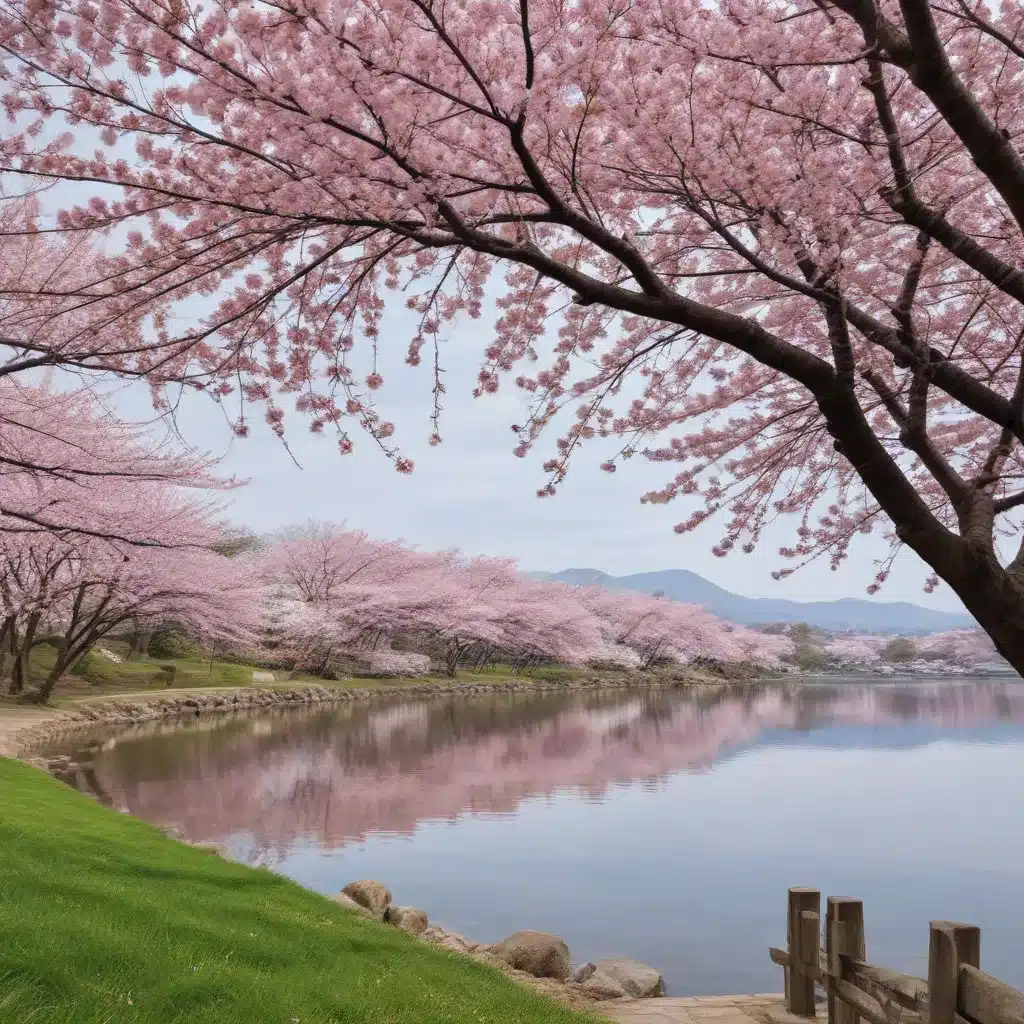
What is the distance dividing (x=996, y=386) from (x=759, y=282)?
189cm

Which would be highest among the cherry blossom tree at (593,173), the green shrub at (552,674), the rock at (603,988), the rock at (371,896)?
the cherry blossom tree at (593,173)

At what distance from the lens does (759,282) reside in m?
6.47

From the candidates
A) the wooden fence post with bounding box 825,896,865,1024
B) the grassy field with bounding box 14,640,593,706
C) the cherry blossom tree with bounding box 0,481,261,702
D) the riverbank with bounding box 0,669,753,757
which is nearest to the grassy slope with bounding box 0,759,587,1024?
the wooden fence post with bounding box 825,896,865,1024

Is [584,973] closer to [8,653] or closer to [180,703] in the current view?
[180,703]

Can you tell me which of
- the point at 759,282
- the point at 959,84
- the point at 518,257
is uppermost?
the point at 759,282

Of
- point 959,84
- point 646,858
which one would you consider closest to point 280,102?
point 959,84

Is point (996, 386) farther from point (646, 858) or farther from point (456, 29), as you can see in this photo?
point (646, 858)

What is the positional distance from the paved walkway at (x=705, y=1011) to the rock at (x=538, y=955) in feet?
2.20

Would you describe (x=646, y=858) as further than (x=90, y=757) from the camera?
No

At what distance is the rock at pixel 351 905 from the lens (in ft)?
21.9

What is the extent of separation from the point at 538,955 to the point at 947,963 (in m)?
3.57

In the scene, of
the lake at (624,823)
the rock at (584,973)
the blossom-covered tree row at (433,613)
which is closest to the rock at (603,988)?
the rock at (584,973)

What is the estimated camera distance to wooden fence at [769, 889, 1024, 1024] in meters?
3.55

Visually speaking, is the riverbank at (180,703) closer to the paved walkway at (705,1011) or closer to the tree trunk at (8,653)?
the tree trunk at (8,653)
